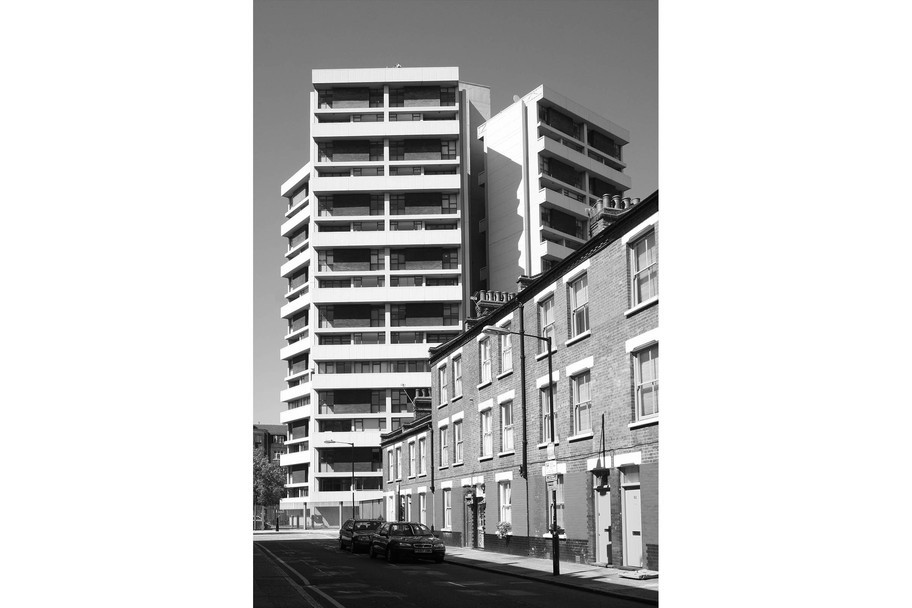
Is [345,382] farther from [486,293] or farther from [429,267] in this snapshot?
[486,293]

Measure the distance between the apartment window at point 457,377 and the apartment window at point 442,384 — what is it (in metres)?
1.88

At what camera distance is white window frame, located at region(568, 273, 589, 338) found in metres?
29.0

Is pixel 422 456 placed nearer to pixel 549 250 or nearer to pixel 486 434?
pixel 486 434

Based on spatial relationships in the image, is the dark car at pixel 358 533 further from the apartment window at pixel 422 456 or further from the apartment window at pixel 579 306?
the apartment window at pixel 579 306

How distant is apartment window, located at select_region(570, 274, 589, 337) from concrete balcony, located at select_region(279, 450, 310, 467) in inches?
2860

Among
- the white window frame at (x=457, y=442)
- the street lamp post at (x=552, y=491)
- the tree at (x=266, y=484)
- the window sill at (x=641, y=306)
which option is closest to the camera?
the window sill at (x=641, y=306)

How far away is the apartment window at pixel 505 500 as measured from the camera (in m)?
36.6

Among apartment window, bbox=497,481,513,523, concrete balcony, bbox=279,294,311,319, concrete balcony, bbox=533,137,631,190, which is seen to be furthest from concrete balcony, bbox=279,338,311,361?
apartment window, bbox=497,481,513,523

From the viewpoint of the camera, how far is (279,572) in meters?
28.3

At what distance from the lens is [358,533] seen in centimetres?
4403

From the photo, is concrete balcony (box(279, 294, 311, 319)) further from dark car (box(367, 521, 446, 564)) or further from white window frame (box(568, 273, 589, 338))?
white window frame (box(568, 273, 589, 338))

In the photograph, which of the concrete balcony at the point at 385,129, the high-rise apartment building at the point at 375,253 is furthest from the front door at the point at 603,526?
the concrete balcony at the point at 385,129
